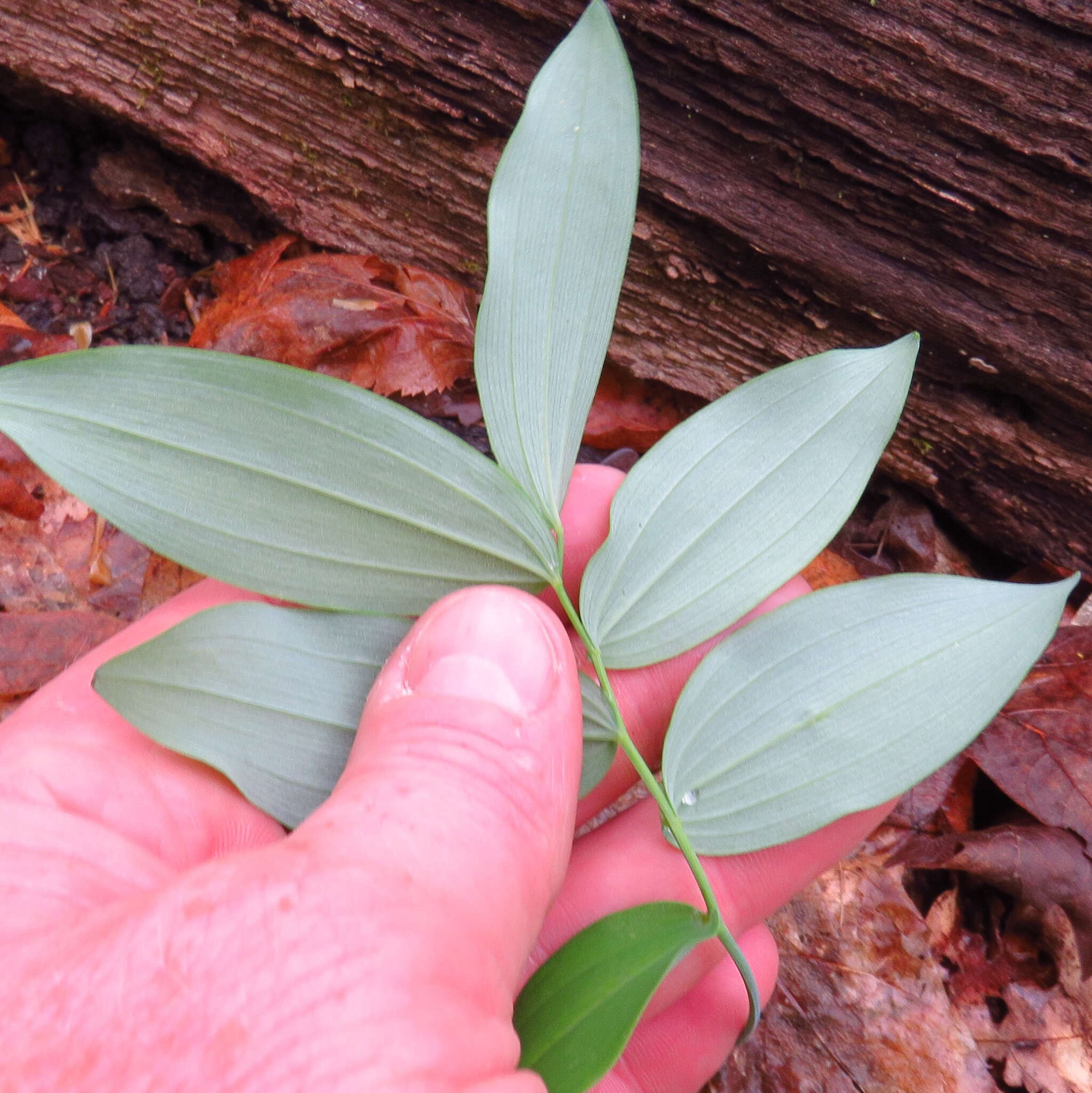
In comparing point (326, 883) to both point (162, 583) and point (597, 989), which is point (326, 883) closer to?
point (597, 989)

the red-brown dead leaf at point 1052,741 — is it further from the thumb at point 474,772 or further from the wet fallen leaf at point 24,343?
the wet fallen leaf at point 24,343

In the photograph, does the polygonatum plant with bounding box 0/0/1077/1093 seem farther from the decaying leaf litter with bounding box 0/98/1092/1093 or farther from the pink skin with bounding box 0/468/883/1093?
the decaying leaf litter with bounding box 0/98/1092/1093

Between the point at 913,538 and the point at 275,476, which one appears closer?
the point at 275,476

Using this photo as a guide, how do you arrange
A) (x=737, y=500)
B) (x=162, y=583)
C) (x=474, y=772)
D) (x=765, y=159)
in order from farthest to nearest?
(x=162, y=583), (x=765, y=159), (x=737, y=500), (x=474, y=772)

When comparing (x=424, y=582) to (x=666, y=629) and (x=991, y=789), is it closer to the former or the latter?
(x=666, y=629)

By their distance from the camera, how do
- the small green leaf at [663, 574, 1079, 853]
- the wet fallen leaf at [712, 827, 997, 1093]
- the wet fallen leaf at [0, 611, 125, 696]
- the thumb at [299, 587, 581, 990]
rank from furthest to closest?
the wet fallen leaf at [0, 611, 125, 696] → the wet fallen leaf at [712, 827, 997, 1093] → the small green leaf at [663, 574, 1079, 853] → the thumb at [299, 587, 581, 990]

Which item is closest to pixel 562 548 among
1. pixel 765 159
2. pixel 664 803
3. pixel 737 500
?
pixel 737 500

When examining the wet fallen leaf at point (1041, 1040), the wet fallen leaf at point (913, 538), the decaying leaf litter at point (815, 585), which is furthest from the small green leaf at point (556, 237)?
the wet fallen leaf at point (1041, 1040)

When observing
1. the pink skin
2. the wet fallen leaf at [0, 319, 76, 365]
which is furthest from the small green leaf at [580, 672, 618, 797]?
the wet fallen leaf at [0, 319, 76, 365]
